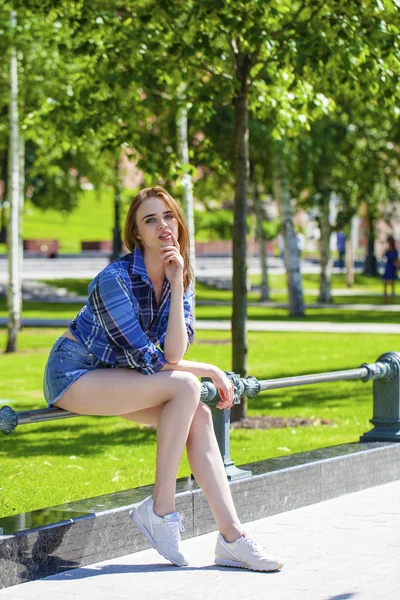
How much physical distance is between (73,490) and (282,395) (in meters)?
6.15

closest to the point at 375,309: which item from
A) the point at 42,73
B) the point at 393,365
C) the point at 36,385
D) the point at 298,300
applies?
the point at 298,300

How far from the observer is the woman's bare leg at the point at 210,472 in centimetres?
533

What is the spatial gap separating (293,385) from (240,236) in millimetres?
3894

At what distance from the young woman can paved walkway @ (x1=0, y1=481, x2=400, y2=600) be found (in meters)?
0.14

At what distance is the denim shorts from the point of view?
5.33 m

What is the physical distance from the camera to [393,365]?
26.0 feet

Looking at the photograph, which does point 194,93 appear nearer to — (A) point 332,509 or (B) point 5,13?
(A) point 332,509

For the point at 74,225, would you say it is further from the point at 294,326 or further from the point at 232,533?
the point at 232,533

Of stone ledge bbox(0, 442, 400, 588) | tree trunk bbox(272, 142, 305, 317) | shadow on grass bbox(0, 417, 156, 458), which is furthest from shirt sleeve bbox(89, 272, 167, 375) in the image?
tree trunk bbox(272, 142, 305, 317)

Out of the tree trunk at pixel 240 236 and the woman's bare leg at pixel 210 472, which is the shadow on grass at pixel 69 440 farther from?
the woman's bare leg at pixel 210 472

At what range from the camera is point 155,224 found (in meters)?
5.60

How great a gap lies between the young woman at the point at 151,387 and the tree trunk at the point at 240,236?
519 cm

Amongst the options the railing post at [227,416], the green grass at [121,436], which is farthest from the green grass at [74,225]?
the railing post at [227,416]

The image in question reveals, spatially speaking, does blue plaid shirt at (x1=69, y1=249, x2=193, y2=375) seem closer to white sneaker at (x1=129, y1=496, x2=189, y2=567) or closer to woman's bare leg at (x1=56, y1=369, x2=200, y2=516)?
woman's bare leg at (x1=56, y1=369, x2=200, y2=516)
